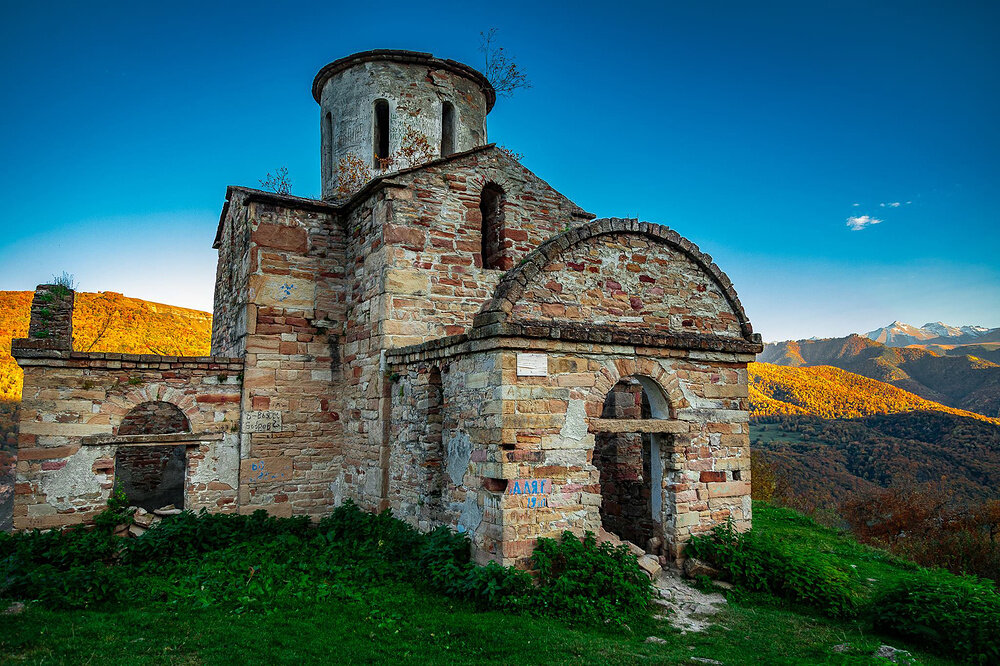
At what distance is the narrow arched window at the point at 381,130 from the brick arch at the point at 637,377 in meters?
8.00

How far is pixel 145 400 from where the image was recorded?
357 inches

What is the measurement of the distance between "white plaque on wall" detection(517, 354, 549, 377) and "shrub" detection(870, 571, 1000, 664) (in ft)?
14.2

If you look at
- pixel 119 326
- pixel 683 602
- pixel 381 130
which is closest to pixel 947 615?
pixel 683 602

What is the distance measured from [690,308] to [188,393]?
7818 millimetres

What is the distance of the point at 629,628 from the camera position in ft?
19.2

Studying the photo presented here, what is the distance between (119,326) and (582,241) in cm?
2641

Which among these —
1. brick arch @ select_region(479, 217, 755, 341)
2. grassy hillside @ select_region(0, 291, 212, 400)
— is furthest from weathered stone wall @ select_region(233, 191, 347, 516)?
grassy hillside @ select_region(0, 291, 212, 400)

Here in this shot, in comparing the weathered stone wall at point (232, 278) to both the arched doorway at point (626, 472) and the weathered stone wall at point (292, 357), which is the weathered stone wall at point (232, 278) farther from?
the arched doorway at point (626, 472)

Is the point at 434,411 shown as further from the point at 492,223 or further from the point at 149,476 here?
the point at 149,476

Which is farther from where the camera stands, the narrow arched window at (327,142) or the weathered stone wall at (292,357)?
the narrow arched window at (327,142)

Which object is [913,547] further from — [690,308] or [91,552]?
[91,552]

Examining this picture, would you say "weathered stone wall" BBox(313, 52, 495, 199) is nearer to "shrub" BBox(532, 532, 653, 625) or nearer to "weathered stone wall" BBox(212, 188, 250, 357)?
"weathered stone wall" BBox(212, 188, 250, 357)

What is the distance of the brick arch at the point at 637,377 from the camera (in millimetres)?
7160

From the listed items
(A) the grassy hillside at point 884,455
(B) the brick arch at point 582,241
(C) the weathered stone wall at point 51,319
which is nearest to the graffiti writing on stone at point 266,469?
(C) the weathered stone wall at point 51,319
